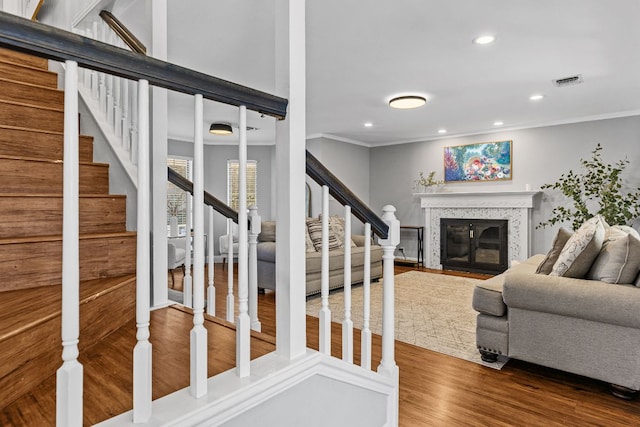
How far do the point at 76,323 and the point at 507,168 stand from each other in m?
6.57

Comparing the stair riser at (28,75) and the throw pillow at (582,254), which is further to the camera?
the throw pillow at (582,254)

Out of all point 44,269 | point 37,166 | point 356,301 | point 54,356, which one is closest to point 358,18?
point 37,166

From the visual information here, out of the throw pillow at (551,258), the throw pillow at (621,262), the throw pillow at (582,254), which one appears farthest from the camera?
the throw pillow at (551,258)

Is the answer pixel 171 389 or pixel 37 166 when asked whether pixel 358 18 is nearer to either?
pixel 37 166

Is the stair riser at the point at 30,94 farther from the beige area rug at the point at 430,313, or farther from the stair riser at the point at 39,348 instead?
the beige area rug at the point at 430,313

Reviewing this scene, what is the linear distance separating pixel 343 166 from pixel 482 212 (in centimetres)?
264

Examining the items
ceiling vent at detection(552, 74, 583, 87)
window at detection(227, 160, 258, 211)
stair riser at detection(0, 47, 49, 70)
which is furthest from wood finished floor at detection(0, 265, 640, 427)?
window at detection(227, 160, 258, 211)

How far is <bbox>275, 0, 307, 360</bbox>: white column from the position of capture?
45.1 inches

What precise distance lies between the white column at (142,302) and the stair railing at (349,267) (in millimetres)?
676

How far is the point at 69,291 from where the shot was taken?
0.67 m

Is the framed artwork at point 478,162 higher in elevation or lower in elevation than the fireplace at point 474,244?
higher

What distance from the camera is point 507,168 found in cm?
610

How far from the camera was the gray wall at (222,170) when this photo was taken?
726 cm

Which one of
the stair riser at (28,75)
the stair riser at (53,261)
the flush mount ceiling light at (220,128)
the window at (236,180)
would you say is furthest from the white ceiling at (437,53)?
the window at (236,180)
